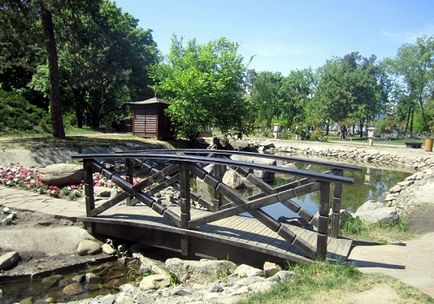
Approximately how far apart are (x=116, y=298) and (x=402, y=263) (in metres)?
3.62

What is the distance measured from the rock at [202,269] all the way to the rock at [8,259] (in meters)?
2.60

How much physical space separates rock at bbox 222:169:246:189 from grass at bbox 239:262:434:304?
30.3 ft

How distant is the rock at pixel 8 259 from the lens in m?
5.21

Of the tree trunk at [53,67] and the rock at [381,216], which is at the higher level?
the tree trunk at [53,67]

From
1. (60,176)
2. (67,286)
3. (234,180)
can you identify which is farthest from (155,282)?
(234,180)

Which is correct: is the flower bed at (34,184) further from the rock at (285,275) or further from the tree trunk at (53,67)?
the rock at (285,275)

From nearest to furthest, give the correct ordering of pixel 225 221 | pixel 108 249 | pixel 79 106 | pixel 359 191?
pixel 225 221
pixel 108 249
pixel 359 191
pixel 79 106

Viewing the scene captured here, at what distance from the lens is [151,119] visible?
20969mm

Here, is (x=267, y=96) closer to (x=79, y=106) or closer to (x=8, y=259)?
(x=79, y=106)

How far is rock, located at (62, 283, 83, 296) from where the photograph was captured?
485 cm

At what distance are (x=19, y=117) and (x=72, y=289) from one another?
1525cm

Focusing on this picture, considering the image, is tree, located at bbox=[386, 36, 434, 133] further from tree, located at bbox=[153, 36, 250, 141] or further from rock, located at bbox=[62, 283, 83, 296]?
rock, located at bbox=[62, 283, 83, 296]

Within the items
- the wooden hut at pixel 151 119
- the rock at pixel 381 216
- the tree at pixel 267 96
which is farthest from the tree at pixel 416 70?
the rock at pixel 381 216

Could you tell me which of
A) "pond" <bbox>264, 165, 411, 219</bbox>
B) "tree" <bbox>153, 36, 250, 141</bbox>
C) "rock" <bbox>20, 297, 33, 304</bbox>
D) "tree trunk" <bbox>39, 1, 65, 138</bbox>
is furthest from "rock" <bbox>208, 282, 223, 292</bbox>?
"tree" <bbox>153, 36, 250, 141</bbox>
